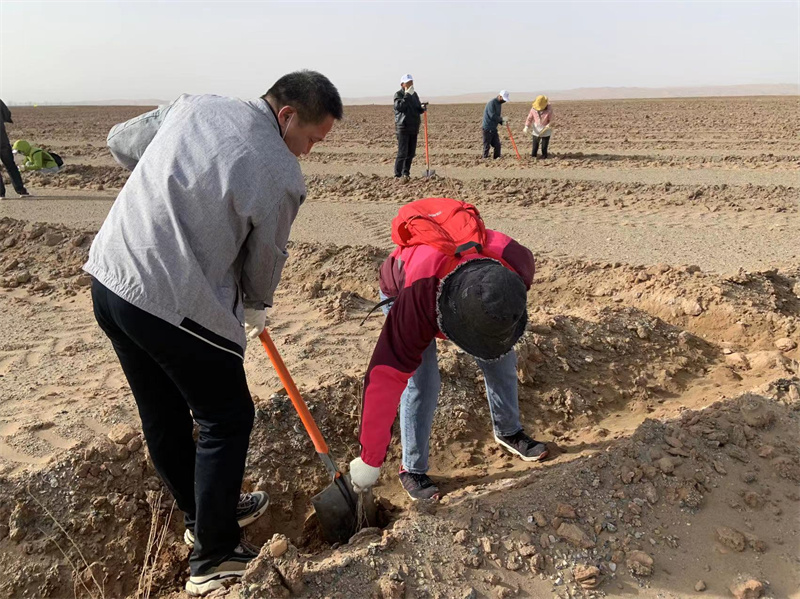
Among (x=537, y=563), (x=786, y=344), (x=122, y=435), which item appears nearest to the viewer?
(x=537, y=563)

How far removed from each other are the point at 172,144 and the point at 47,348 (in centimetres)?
315

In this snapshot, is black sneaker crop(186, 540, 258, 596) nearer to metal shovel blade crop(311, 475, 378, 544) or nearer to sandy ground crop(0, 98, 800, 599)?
sandy ground crop(0, 98, 800, 599)

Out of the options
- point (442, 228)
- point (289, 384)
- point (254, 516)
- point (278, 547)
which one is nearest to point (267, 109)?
point (442, 228)

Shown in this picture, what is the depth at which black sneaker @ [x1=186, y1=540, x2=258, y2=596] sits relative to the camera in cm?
207

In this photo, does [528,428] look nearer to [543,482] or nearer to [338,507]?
[543,482]

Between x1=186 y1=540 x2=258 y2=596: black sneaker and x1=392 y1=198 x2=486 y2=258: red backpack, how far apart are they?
129 centimetres

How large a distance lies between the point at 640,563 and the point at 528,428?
1154 mm

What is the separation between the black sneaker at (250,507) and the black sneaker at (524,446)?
1.15 m

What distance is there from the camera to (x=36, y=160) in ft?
34.9

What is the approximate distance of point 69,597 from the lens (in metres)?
2.39

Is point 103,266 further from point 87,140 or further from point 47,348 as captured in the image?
point 87,140

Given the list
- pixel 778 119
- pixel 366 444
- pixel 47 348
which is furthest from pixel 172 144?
pixel 778 119

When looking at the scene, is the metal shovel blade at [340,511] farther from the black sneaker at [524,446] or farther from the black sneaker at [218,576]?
the black sneaker at [524,446]

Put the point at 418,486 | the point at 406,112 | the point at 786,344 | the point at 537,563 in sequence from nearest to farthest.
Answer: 1. the point at 537,563
2. the point at 418,486
3. the point at 786,344
4. the point at 406,112
